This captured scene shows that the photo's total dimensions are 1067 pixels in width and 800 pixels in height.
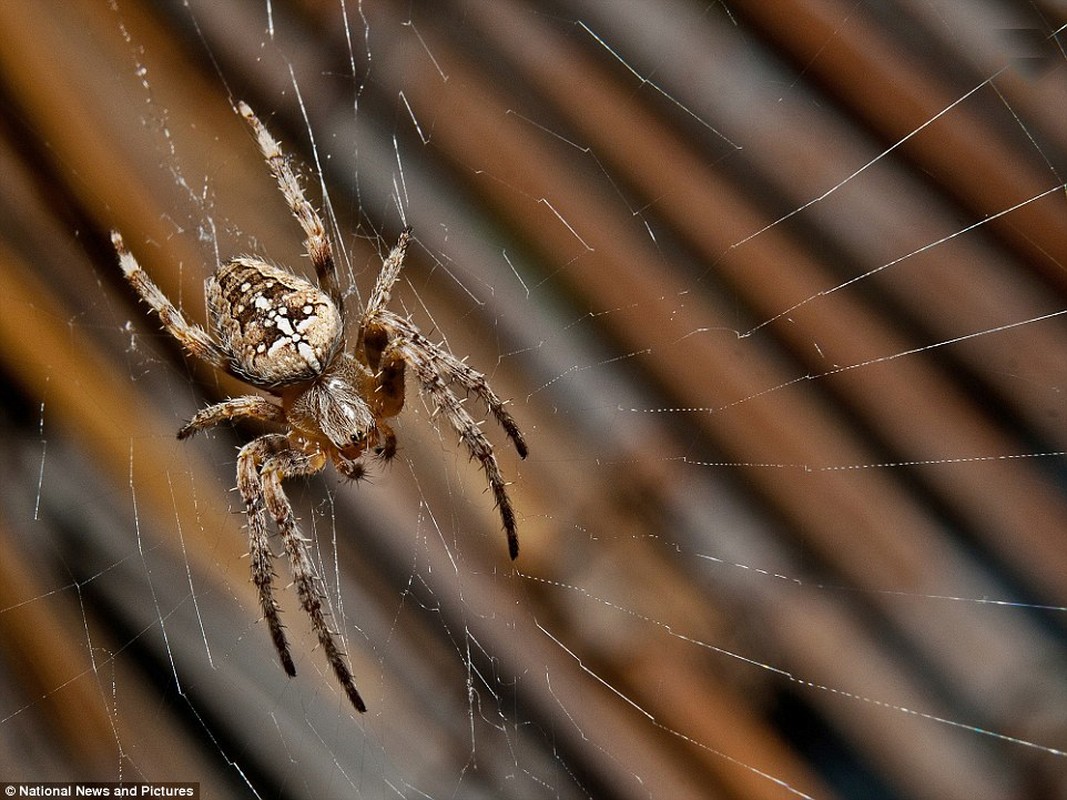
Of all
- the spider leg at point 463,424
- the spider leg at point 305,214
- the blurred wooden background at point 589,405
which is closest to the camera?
the spider leg at point 463,424

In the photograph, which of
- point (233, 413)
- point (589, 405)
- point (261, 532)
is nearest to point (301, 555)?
point (261, 532)

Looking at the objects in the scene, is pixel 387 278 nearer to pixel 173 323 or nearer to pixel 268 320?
pixel 268 320

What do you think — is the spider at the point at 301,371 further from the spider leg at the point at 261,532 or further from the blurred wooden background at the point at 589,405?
the blurred wooden background at the point at 589,405

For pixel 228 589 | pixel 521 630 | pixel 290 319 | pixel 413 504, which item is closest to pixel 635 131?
pixel 290 319

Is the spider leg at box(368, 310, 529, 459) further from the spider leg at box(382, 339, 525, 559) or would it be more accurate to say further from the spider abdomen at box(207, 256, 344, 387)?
the spider abdomen at box(207, 256, 344, 387)

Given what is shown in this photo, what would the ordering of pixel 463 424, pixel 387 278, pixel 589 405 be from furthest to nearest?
pixel 589 405 < pixel 387 278 < pixel 463 424

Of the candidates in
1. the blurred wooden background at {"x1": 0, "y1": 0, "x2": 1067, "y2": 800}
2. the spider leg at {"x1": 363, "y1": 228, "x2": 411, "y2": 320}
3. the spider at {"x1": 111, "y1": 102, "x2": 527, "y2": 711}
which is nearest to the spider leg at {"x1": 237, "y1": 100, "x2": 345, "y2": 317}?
the spider at {"x1": 111, "y1": 102, "x2": 527, "y2": 711}

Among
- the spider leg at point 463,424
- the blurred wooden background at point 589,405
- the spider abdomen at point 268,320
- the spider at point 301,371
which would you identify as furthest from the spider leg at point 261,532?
the spider leg at point 463,424
